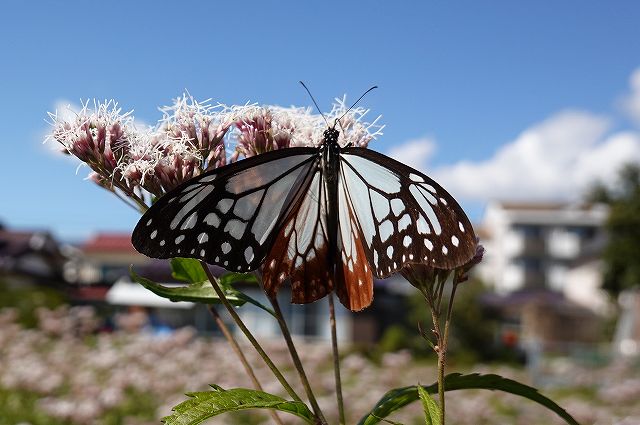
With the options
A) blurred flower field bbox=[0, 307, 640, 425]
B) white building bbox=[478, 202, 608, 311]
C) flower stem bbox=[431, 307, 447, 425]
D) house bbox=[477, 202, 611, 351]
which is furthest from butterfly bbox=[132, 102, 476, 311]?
white building bbox=[478, 202, 608, 311]

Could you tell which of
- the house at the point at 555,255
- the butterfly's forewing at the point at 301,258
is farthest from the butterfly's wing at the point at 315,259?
the house at the point at 555,255

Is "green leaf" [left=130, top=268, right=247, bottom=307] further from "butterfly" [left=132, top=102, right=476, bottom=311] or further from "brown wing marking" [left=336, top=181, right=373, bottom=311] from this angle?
"brown wing marking" [left=336, top=181, right=373, bottom=311]

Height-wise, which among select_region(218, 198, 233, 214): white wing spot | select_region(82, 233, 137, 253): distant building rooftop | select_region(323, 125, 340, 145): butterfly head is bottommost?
select_region(218, 198, 233, 214): white wing spot

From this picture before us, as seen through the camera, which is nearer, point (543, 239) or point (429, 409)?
point (429, 409)

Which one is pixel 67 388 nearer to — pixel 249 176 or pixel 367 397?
pixel 367 397

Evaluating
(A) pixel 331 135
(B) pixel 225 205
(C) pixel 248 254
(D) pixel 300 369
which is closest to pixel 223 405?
(D) pixel 300 369

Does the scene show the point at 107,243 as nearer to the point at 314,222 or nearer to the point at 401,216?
the point at 314,222
